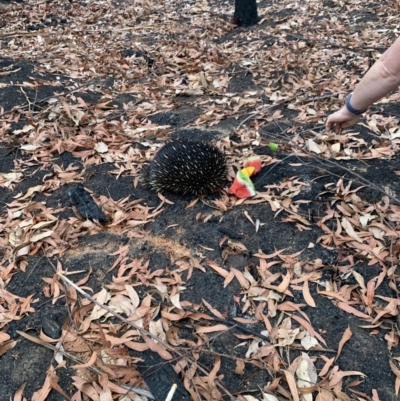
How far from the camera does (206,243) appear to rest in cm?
280

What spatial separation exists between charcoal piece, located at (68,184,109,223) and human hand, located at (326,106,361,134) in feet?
5.47

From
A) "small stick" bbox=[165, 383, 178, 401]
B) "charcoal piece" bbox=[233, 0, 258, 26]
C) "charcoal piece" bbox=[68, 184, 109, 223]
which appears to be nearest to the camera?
"small stick" bbox=[165, 383, 178, 401]

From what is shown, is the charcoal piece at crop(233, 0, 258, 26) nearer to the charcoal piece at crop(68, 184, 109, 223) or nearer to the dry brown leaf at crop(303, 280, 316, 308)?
the charcoal piece at crop(68, 184, 109, 223)

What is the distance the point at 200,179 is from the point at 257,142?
92cm

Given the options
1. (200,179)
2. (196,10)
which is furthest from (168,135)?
(196,10)

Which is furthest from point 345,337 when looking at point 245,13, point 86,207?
point 245,13

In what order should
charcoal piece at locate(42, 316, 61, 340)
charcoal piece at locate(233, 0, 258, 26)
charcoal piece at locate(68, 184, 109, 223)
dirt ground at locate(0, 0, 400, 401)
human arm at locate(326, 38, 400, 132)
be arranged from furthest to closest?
charcoal piece at locate(233, 0, 258, 26), charcoal piece at locate(68, 184, 109, 223), charcoal piece at locate(42, 316, 61, 340), dirt ground at locate(0, 0, 400, 401), human arm at locate(326, 38, 400, 132)

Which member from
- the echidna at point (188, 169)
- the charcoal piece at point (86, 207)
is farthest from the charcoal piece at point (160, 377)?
the echidna at point (188, 169)

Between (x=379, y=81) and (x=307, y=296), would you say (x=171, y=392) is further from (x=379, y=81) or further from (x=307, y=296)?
(x=379, y=81)

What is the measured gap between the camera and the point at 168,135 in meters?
4.23

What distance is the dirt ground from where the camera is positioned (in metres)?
2.09

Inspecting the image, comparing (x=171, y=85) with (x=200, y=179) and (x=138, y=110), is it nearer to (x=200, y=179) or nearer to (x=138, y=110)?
(x=138, y=110)

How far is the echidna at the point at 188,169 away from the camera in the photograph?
319 centimetres

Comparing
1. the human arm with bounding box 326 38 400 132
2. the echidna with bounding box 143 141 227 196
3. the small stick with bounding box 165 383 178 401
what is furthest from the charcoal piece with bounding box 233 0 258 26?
the small stick with bounding box 165 383 178 401
